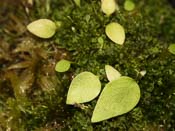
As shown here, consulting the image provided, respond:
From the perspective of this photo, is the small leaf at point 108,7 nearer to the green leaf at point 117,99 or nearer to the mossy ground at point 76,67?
the mossy ground at point 76,67

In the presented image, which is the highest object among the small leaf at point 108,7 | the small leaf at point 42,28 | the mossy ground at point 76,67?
the small leaf at point 108,7

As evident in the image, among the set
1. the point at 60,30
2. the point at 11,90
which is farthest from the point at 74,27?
the point at 11,90

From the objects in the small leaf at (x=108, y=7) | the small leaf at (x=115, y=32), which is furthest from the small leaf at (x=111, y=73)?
the small leaf at (x=108, y=7)

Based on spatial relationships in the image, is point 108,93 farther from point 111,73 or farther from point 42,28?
point 42,28

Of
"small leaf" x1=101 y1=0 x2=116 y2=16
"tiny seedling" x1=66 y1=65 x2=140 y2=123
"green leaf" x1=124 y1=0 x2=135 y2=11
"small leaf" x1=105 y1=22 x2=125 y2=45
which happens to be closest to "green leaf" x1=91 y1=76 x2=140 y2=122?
"tiny seedling" x1=66 y1=65 x2=140 y2=123

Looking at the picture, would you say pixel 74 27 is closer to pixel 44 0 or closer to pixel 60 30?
pixel 60 30

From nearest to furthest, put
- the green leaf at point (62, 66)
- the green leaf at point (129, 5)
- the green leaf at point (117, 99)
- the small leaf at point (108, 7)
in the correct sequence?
the green leaf at point (117, 99), the green leaf at point (62, 66), the small leaf at point (108, 7), the green leaf at point (129, 5)
